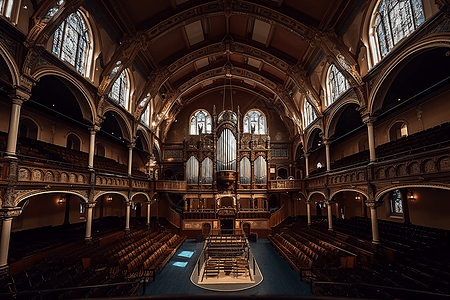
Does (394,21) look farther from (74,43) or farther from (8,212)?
(8,212)

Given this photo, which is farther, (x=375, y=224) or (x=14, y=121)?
(x=375, y=224)

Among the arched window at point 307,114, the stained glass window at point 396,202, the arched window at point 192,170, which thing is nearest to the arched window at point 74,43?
the arched window at point 192,170

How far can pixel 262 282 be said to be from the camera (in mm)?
11289

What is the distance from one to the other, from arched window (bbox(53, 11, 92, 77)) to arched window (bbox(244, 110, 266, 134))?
1881 centimetres

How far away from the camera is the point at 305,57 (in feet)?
65.0

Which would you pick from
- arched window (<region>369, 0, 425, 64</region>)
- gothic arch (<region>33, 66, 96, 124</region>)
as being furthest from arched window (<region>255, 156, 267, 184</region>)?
gothic arch (<region>33, 66, 96, 124</region>)

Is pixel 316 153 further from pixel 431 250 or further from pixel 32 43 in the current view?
pixel 32 43

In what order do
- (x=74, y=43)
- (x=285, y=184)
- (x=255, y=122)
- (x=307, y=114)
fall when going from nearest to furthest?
1. (x=74, y=43)
2. (x=307, y=114)
3. (x=285, y=184)
4. (x=255, y=122)

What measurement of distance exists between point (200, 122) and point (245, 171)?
8.85m

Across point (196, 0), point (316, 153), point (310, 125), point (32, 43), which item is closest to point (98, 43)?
point (32, 43)

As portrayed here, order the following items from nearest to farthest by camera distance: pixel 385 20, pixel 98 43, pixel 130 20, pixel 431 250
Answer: pixel 431 250, pixel 385 20, pixel 98 43, pixel 130 20

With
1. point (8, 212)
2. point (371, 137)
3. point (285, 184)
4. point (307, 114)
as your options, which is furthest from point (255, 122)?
point (8, 212)

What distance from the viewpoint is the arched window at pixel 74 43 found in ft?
41.1

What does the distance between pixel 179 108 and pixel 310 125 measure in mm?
15045
